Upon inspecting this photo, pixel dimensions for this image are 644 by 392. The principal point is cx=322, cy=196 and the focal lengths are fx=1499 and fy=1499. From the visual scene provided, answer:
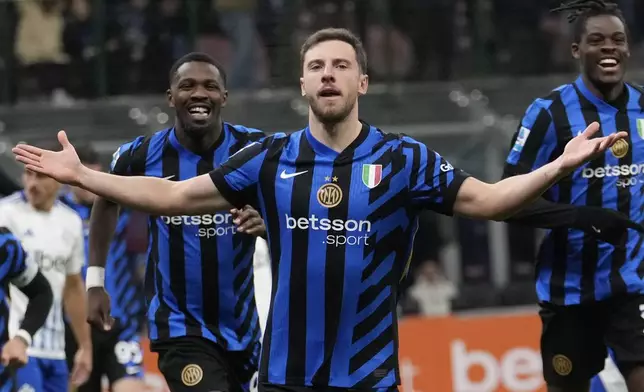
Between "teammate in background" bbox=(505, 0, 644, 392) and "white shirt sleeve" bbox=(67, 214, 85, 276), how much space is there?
3646mm

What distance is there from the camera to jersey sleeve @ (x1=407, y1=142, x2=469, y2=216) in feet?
19.2

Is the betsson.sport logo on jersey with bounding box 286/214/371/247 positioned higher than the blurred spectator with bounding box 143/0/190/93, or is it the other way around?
the blurred spectator with bounding box 143/0/190/93

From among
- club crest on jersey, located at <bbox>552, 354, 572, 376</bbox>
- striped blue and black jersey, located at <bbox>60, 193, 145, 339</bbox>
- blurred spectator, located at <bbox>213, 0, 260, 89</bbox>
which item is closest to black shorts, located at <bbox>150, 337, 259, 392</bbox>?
club crest on jersey, located at <bbox>552, 354, 572, 376</bbox>

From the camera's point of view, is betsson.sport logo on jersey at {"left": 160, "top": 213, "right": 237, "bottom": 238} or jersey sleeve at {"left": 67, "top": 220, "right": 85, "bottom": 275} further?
jersey sleeve at {"left": 67, "top": 220, "right": 85, "bottom": 275}

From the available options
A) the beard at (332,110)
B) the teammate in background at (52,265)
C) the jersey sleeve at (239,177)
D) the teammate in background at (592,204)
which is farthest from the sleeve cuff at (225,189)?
the teammate in background at (52,265)

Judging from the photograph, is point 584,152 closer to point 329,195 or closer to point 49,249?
Result: point 329,195

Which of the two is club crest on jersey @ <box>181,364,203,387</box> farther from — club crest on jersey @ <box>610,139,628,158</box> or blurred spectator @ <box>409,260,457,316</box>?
blurred spectator @ <box>409,260,457,316</box>

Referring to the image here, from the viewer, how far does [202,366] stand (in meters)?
7.41

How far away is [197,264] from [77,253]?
2.95m

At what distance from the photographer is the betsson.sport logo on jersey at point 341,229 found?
232 inches

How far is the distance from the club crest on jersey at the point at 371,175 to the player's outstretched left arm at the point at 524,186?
33 cm

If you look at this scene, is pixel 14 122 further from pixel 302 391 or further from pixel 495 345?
pixel 302 391

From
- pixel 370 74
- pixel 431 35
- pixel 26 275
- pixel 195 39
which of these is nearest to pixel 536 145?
pixel 26 275

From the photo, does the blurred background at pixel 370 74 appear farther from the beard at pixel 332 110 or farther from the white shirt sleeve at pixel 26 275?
the beard at pixel 332 110
